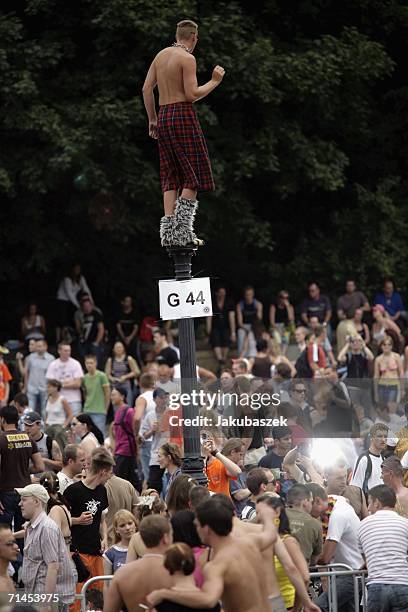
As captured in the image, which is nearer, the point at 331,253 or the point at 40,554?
the point at 40,554

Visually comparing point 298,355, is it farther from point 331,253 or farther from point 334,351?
point 331,253

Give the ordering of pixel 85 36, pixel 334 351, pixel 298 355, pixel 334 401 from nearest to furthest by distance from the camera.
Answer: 1. pixel 334 401
2. pixel 298 355
3. pixel 334 351
4. pixel 85 36

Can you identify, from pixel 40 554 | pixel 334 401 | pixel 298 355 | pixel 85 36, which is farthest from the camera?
pixel 85 36

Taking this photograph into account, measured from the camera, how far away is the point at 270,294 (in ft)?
95.4

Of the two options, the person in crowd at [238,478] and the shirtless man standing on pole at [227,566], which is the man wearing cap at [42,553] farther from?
the shirtless man standing on pole at [227,566]

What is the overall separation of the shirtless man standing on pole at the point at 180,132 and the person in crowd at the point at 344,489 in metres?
2.84

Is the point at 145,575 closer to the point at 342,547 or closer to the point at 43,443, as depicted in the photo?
the point at 342,547

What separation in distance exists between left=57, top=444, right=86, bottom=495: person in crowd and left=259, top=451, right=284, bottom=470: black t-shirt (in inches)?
68.4

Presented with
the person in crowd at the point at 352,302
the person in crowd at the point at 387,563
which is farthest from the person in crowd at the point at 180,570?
the person in crowd at the point at 352,302

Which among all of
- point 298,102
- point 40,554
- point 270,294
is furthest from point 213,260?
point 40,554

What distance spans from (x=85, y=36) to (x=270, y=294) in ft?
20.7

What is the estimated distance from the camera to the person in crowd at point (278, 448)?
13.8m

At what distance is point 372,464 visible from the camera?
13.9m

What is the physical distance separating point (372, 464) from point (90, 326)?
470 inches
